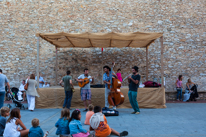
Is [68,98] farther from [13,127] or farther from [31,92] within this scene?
[13,127]

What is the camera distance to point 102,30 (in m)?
10.6

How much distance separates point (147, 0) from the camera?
1068 centimetres

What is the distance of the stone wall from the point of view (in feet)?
34.1

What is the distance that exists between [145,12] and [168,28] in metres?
1.51

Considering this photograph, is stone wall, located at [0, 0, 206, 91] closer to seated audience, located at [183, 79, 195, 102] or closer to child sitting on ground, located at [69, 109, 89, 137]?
seated audience, located at [183, 79, 195, 102]

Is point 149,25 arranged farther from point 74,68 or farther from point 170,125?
point 170,125

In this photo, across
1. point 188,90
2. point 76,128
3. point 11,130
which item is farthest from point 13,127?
point 188,90

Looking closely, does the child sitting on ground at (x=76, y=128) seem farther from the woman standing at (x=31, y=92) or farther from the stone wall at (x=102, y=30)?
the stone wall at (x=102, y=30)

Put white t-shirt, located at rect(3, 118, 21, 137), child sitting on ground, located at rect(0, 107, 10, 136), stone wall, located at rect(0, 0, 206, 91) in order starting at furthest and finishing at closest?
stone wall, located at rect(0, 0, 206, 91)
child sitting on ground, located at rect(0, 107, 10, 136)
white t-shirt, located at rect(3, 118, 21, 137)

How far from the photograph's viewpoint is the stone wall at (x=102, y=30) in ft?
34.1

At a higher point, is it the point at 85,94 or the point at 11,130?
the point at 85,94

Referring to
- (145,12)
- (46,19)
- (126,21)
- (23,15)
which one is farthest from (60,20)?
(145,12)

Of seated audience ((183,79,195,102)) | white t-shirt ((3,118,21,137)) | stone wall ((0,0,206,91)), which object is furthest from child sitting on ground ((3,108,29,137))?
seated audience ((183,79,195,102))

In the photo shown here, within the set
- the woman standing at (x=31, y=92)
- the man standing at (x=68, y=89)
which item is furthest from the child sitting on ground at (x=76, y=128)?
the woman standing at (x=31, y=92)
